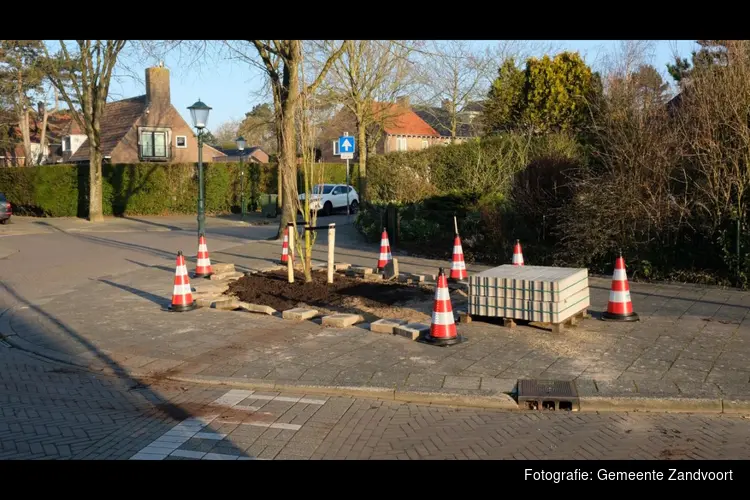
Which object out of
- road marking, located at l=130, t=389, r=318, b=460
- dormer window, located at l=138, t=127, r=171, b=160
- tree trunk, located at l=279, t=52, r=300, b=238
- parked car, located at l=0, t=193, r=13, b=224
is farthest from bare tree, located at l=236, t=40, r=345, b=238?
dormer window, located at l=138, t=127, r=171, b=160

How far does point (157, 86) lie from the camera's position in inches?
1718

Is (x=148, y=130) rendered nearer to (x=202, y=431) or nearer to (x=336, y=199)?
(x=336, y=199)

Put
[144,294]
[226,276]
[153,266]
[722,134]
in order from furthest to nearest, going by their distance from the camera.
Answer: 1. [153,266]
2. [226,276]
3. [144,294]
4. [722,134]

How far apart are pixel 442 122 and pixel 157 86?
19492 millimetres

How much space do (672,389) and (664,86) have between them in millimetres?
10298

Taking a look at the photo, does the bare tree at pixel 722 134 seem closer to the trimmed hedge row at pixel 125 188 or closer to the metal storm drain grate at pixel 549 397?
the metal storm drain grate at pixel 549 397

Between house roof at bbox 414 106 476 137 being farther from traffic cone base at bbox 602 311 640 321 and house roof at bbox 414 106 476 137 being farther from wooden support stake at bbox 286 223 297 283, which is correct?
traffic cone base at bbox 602 311 640 321

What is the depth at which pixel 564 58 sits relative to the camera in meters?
24.0

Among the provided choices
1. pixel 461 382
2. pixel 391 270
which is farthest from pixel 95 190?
pixel 461 382

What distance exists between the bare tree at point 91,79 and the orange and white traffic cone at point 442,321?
2358 cm

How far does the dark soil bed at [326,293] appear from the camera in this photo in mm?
9828
